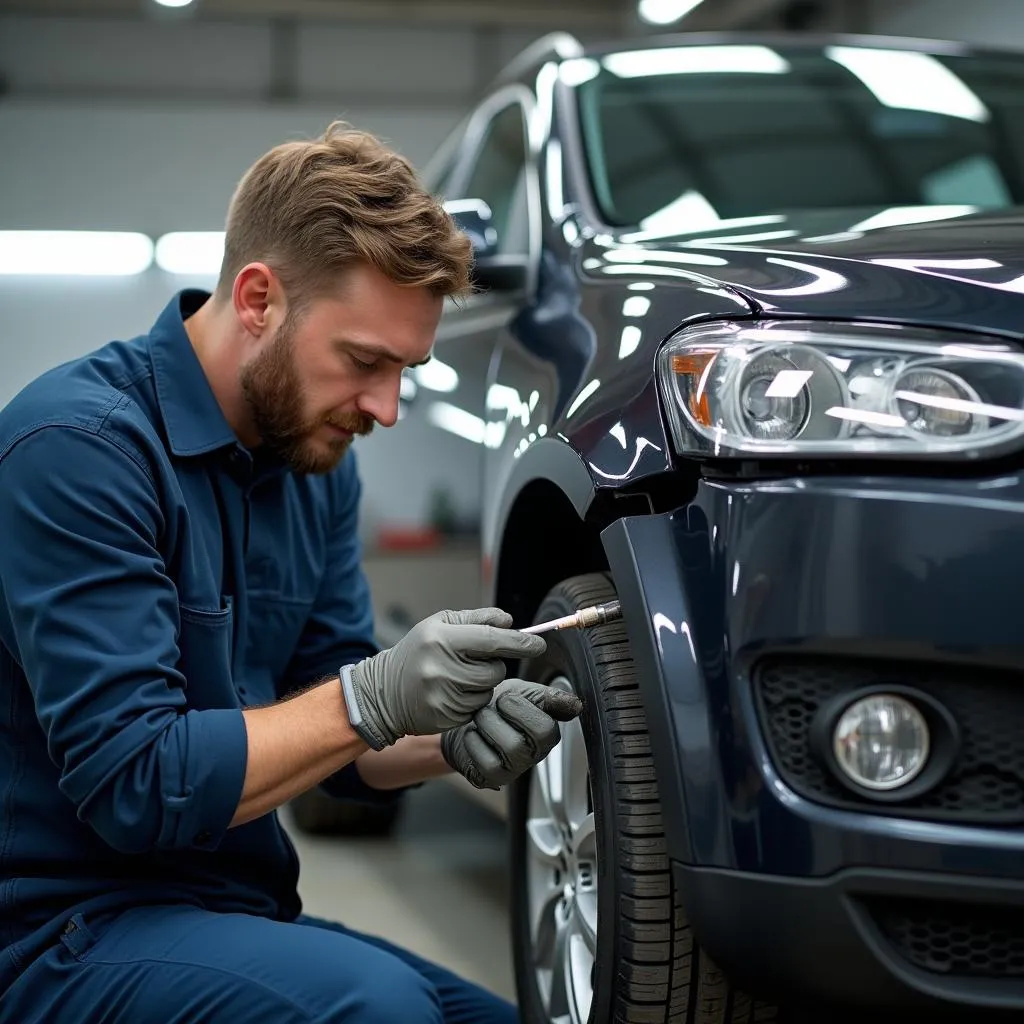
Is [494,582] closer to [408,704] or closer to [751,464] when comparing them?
[408,704]

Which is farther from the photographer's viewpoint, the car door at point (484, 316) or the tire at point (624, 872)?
the car door at point (484, 316)

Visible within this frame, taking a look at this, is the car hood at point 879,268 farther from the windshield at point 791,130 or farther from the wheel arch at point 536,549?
the windshield at point 791,130

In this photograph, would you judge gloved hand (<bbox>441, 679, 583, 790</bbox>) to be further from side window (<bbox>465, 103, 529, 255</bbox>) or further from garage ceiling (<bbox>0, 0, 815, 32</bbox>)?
garage ceiling (<bbox>0, 0, 815, 32</bbox>)

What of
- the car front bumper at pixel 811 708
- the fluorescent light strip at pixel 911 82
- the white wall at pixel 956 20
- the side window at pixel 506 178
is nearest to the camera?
the car front bumper at pixel 811 708

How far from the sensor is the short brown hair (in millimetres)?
1566

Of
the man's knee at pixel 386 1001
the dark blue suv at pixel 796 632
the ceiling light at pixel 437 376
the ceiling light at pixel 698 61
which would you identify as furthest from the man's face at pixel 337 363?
the ceiling light at pixel 698 61

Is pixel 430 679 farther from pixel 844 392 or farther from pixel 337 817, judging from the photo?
pixel 337 817

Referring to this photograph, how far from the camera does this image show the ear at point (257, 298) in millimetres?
1598

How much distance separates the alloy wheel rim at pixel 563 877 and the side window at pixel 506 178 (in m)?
0.93

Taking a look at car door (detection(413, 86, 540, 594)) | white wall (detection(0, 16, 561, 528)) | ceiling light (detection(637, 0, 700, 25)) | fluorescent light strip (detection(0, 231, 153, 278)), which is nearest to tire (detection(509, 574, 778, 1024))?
car door (detection(413, 86, 540, 594))

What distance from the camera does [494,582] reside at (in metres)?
1.99

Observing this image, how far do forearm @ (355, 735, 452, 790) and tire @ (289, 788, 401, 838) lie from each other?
4.73 ft

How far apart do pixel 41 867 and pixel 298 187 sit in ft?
2.66

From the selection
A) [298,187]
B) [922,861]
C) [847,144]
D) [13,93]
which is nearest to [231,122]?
[13,93]
